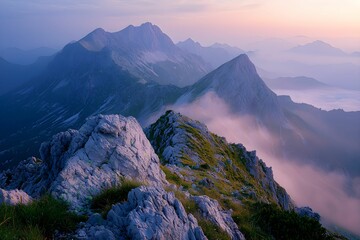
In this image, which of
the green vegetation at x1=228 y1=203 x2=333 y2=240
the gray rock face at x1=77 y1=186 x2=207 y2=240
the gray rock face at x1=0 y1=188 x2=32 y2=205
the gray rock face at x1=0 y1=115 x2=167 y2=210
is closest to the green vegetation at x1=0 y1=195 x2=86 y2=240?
the gray rock face at x1=77 y1=186 x2=207 y2=240

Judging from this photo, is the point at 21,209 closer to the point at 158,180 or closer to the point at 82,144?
the point at 158,180

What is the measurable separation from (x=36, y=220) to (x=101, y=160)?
14442 millimetres

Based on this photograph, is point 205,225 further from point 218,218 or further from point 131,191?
point 131,191

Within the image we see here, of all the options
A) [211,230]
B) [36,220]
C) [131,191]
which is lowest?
[211,230]

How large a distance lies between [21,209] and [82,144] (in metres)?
18.7

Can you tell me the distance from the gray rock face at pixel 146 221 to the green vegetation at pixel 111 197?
890 mm

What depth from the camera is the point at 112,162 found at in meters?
25.1

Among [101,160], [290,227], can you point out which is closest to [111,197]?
[290,227]

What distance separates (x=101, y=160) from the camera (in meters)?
25.3

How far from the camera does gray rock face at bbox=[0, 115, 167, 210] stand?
58.9ft

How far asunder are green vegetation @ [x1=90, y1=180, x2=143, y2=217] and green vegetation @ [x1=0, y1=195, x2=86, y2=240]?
77.6 inches

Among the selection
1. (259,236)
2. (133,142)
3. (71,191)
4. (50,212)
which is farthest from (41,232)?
(133,142)

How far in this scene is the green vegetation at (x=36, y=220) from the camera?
9.86m

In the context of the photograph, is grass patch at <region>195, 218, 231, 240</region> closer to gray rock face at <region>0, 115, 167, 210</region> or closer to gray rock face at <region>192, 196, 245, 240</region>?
gray rock face at <region>192, 196, 245, 240</region>
